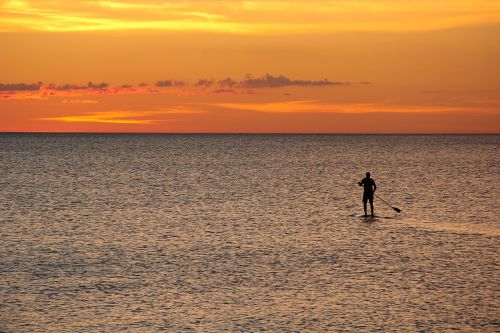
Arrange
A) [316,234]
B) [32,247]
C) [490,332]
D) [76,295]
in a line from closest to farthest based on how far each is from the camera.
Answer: [490,332]
[76,295]
[32,247]
[316,234]

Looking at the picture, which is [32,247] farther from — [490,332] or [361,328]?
[490,332]

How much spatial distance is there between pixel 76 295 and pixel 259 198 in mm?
45612

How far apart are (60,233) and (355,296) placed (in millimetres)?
23236

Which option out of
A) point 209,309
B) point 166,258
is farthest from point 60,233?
point 209,309

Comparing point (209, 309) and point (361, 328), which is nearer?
point (361, 328)

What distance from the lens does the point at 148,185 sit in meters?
91.1

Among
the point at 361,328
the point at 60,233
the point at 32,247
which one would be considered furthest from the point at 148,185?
the point at 361,328

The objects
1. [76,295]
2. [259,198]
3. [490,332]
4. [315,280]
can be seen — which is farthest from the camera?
[259,198]

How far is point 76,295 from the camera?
28.3m

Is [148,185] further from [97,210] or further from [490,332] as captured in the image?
[490,332]

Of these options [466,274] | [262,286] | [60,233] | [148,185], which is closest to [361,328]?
[262,286]

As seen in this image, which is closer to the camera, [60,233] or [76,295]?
[76,295]

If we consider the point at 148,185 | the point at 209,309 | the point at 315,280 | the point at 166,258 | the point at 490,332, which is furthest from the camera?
the point at 148,185

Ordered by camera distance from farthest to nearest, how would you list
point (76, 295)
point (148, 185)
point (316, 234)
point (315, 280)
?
point (148, 185), point (316, 234), point (315, 280), point (76, 295)
